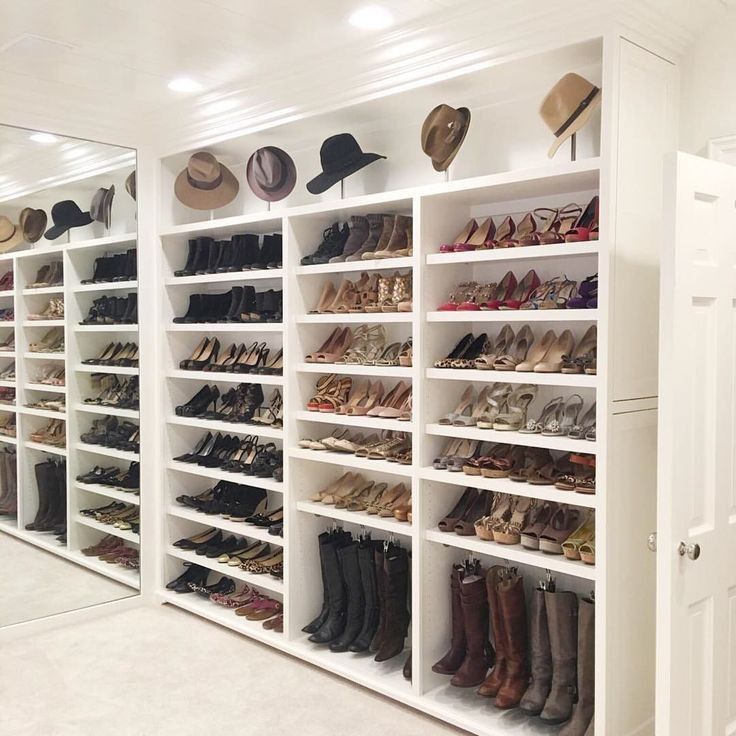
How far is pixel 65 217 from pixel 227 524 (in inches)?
69.7

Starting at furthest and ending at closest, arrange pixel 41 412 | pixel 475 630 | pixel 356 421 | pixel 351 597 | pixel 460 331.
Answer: pixel 41 412
pixel 351 597
pixel 356 421
pixel 460 331
pixel 475 630

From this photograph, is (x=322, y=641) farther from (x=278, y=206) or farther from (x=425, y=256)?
(x=278, y=206)

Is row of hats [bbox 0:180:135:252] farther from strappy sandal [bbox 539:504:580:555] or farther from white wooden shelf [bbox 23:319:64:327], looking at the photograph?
strappy sandal [bbox 539:504:580:555]

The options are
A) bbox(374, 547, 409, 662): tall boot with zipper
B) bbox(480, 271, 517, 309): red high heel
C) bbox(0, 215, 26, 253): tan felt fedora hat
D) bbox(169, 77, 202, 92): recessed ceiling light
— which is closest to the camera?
bbox(480, 271, 517, 309): red high heel

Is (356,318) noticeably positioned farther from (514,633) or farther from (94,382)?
(94,382)

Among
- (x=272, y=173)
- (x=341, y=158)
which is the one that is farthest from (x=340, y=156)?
(x=272, y=173)

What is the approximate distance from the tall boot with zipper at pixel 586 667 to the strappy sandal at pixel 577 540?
7.4 inches

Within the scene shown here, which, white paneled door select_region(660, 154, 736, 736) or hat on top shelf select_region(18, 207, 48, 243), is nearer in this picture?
white paneled door select_region(660, 154, 736, 736)

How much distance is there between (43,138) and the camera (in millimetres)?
3943

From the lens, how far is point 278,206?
13.6 feet

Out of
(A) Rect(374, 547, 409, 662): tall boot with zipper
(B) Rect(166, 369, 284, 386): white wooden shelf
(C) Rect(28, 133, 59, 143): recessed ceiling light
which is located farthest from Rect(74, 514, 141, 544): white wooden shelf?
(C) Rect(28, 133, 59, 143): recessed ceiling light

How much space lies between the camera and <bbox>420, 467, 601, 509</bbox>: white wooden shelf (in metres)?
2.65

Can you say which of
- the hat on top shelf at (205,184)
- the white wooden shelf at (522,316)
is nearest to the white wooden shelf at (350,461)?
the white wooden shelf at (522,316)

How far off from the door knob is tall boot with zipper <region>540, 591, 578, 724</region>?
0.67 m
